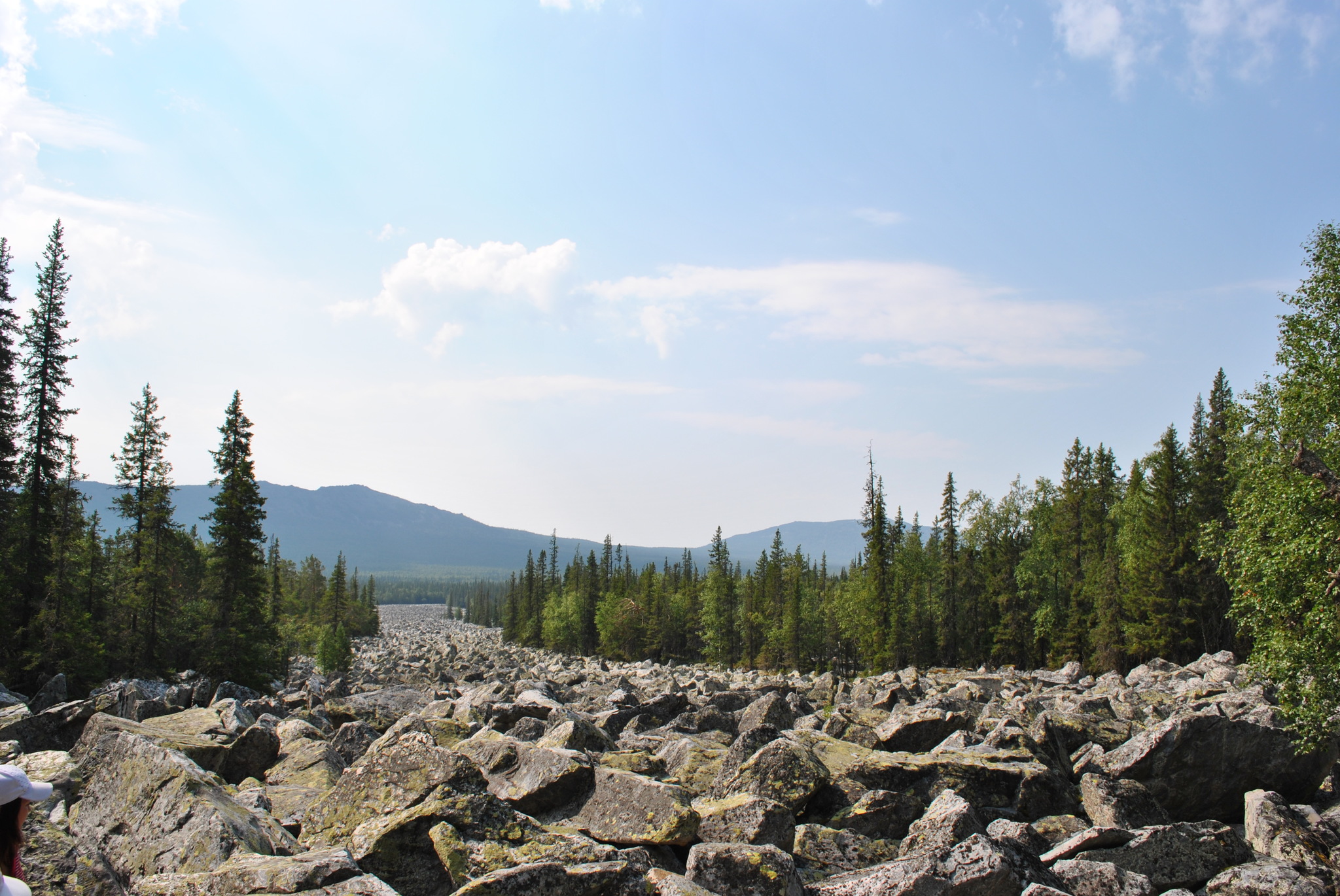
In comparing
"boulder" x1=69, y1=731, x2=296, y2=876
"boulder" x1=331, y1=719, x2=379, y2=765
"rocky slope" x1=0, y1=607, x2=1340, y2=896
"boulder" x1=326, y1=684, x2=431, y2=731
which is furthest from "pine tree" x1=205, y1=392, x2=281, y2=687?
"boulder" x1=69, y1=731, x2=296, y2=876

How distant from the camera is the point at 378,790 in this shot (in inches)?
380

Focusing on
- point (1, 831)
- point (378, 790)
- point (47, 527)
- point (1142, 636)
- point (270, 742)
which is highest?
point (47, 527)

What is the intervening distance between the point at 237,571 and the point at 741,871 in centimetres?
4285

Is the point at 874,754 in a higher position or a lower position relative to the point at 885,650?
higher

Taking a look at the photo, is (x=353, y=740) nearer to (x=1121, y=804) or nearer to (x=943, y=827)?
(x=943, y=827)

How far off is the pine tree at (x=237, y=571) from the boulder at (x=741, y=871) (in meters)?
41.0

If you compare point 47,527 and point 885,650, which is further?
point 885,650

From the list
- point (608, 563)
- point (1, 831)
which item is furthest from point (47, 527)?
point (608, 563)

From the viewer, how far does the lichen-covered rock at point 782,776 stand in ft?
37.0

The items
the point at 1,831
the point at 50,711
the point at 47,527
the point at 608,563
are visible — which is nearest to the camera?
the point at 1,831

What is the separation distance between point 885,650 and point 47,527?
5767 centimetres

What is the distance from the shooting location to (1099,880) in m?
9.12

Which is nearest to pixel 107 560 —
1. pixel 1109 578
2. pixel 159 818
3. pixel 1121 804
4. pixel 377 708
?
pixel 377 708

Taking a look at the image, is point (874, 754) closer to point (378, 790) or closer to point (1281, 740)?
point (1281, 740)
